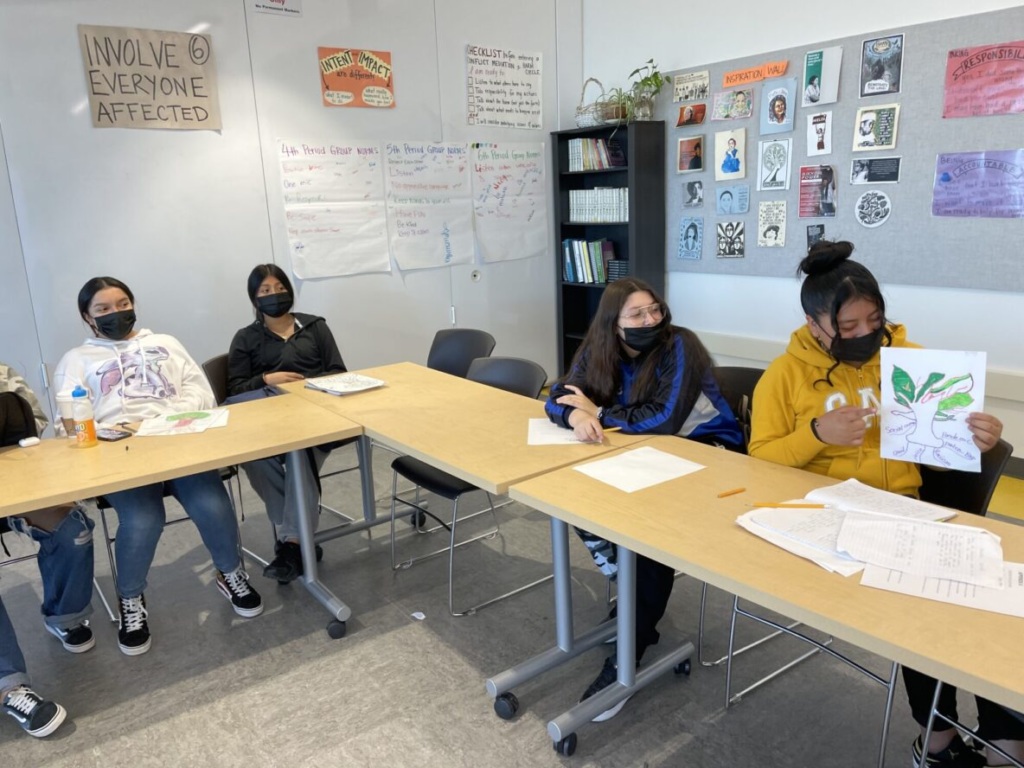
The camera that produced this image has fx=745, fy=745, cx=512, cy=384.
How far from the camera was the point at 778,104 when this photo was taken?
13.7ft

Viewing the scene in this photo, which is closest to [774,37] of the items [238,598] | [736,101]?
[736,101]

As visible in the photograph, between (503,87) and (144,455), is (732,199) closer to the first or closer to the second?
(503,87)

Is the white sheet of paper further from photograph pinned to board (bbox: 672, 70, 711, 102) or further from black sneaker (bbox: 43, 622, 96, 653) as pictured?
photograph pinned to board (bbox: 672, 70, 711, 102)

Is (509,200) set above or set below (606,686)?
above

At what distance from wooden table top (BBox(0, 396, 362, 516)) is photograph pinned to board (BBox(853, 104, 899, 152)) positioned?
305 cm

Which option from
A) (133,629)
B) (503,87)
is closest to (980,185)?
(503,87)

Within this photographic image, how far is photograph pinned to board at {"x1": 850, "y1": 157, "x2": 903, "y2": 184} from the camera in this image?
149 inches

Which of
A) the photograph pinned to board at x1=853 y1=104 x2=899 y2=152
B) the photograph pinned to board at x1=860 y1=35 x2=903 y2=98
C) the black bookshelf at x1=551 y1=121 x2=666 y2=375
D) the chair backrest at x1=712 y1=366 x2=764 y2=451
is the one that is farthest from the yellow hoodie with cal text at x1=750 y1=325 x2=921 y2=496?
the black bookshelf at x1=551 y1=121 x2=666 y2=375

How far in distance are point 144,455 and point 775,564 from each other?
1799 millimetres

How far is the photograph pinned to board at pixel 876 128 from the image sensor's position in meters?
3.73

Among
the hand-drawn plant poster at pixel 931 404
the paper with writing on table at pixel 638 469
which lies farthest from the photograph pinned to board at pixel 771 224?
the hand-drawn plant poster at pixel 931 404

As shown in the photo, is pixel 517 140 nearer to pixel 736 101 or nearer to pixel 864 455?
pixel 736 101

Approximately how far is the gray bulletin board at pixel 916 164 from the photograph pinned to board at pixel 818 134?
0.03 m

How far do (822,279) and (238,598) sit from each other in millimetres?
2198
